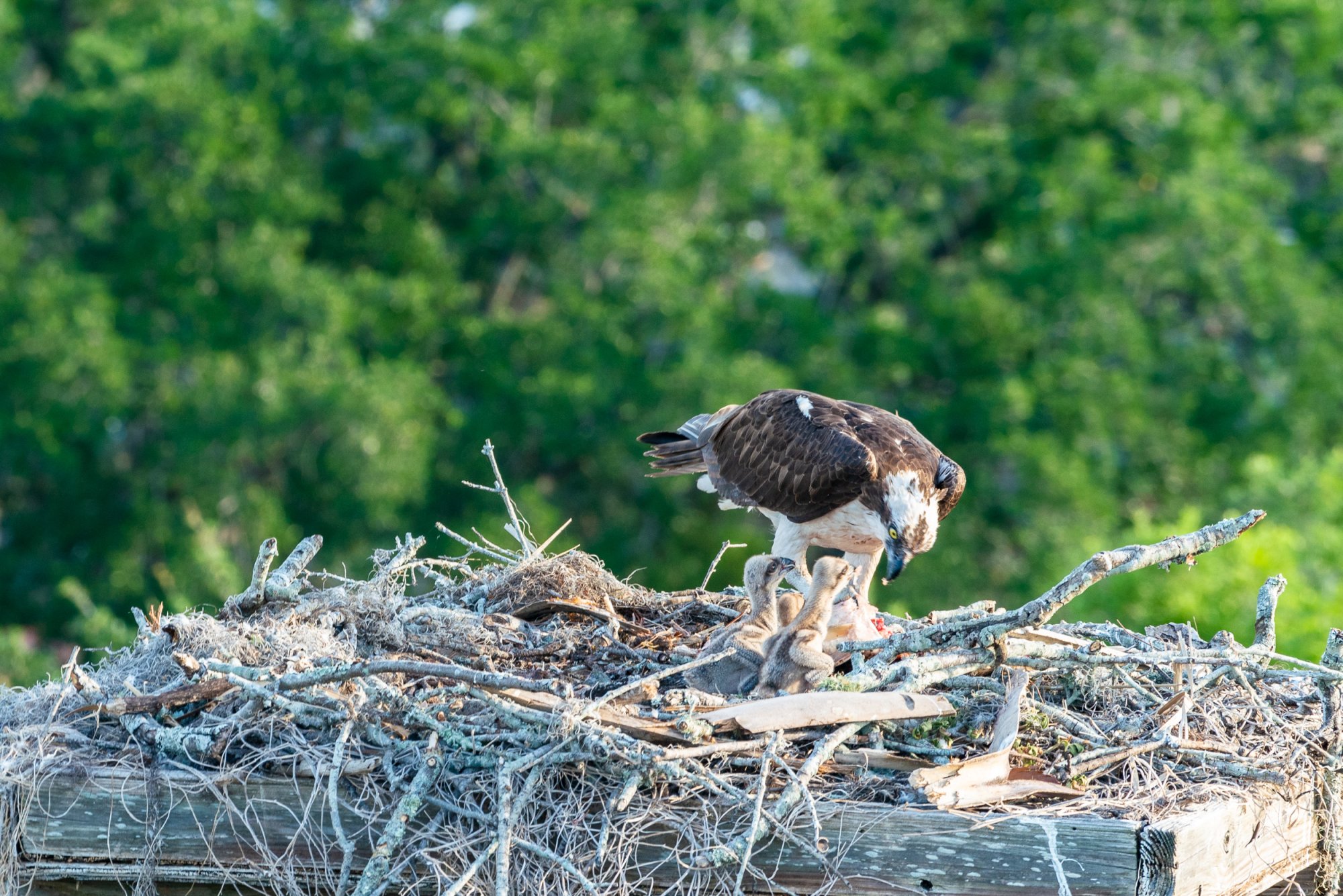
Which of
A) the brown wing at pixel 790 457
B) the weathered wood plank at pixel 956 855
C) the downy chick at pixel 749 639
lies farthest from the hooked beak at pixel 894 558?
the weathered wood plank at pixel 956 855

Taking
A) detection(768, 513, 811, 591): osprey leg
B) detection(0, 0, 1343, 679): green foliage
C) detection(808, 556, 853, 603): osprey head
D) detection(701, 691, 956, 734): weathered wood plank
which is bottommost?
detection(0, 0, 1343, 679): green foliage

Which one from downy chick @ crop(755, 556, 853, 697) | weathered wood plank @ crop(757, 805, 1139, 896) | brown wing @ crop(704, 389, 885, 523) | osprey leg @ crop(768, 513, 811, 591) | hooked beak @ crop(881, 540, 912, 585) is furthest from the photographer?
osprey leg @ crop(768, 513, 811, 591)

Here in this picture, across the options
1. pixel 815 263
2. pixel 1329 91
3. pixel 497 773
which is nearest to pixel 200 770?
pixel 497 773

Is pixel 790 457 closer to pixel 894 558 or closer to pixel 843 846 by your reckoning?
pixel 894 558

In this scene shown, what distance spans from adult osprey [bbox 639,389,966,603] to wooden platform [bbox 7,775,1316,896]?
1.29 meters

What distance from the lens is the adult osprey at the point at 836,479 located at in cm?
508

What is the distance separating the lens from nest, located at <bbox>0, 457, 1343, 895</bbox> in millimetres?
3562

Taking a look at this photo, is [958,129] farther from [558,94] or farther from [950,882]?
[950,882]

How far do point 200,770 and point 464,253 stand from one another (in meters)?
14.8

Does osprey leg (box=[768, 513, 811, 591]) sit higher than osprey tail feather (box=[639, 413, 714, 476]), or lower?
higher

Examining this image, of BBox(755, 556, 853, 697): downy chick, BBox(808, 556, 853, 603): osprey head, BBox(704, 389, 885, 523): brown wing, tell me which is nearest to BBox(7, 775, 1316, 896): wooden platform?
BBox(755, 556, 853, 697): downy chick

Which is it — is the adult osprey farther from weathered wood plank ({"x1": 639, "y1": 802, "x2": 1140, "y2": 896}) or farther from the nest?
weathered wood plank ({"x1": 639, "y1": 802, "x2": 1140, "y2": 896})

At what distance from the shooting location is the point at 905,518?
5.01m

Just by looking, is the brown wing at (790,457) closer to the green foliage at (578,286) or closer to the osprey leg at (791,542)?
the osprey leg at (791,542)
